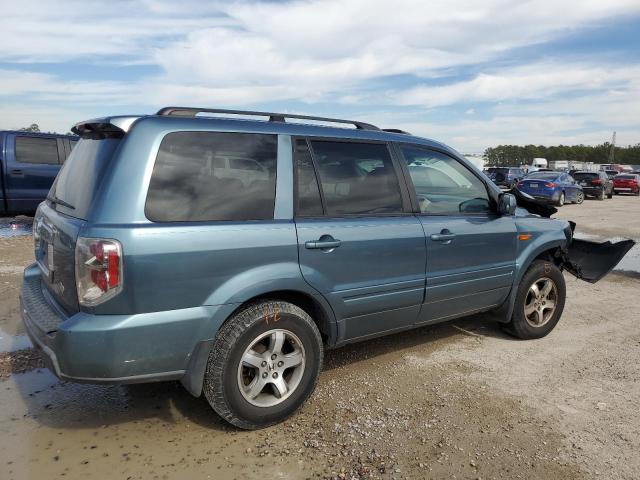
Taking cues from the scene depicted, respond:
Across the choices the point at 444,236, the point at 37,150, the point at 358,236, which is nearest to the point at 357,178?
the point at 358,236

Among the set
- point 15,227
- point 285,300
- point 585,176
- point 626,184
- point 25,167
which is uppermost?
point 25,167

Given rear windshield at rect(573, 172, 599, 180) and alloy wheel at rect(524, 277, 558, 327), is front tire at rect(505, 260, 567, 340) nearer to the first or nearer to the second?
alloy wheel at rect(524, 277, 558, 327)

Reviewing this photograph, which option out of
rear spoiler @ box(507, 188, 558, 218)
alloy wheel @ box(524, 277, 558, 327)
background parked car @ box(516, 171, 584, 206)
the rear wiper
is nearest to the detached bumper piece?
rear spoiler @ box(507, 188, 558, 218)

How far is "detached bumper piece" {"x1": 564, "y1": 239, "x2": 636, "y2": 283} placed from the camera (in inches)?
216

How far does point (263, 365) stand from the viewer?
10.2 ft

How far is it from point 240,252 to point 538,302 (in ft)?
10.6

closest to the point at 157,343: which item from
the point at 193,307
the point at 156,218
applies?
the point at 193,307

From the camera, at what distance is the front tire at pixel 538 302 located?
471 cm

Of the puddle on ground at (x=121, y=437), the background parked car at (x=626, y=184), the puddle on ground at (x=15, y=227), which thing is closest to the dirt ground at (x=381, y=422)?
the puddle on ground at (x=121, y=437)

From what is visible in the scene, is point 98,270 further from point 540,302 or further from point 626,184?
point 626,184

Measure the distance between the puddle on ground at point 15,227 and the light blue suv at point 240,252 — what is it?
7267 millimetres

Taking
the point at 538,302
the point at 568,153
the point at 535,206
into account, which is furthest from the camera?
the point at 568,153

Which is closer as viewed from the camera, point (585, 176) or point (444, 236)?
point (444, 236)

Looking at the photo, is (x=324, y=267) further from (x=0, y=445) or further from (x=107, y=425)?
(x=0, y=445)
